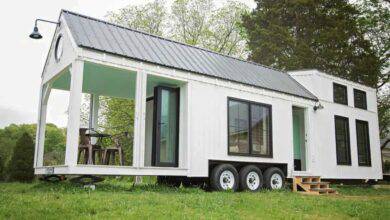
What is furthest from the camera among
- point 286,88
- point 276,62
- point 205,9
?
point 205,9

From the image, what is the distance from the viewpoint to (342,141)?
15203mm

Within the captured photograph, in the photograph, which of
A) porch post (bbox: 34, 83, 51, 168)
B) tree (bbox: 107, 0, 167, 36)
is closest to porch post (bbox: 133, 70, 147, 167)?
porch post (bbox: 34, 83, 51, 168)

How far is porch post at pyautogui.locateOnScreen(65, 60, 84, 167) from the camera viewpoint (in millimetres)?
8328

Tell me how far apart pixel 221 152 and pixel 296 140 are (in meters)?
5.32

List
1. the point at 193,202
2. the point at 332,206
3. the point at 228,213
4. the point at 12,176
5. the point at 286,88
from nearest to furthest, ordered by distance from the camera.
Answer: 1. the point at 228,213
2. the point at 193,202
3. the point at 332,206
4. the point at 286,88
5. the point at 12,176

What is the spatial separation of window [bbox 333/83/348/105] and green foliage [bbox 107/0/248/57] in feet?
48.8

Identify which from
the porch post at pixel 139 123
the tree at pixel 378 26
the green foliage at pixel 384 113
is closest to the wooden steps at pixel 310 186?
the porch post at pixel 139 123

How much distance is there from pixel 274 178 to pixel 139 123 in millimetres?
5097

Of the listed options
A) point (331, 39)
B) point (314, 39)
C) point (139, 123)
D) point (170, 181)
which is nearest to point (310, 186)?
point (170, 181)

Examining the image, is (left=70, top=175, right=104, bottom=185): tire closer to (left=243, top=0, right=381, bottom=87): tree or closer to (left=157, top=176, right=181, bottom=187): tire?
(left=157, top=176, right=181, bottom=187): tire

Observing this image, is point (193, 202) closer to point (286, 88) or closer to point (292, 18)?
point (286, 88)

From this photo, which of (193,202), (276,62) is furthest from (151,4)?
(193,202)

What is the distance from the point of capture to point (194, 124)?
10664 millimetres

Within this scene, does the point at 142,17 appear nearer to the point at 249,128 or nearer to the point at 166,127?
the point at 249,128
